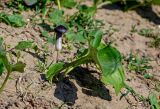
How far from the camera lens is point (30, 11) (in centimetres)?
326

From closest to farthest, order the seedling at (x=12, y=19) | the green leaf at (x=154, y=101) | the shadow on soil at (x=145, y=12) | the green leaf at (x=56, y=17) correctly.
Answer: the green leaf at (x=154, y=101), the seedling at (x=12, y=19), the green leaf at (x=56, y=17), the shadow on soil at (x=145, y=12)

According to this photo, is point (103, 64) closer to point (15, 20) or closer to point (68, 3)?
point (15, 20)

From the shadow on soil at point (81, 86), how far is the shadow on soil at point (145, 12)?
1.11 metres

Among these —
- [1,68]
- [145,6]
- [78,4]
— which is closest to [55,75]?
[1,68]

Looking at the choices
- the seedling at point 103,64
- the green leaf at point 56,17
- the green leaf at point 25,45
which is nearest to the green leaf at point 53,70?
the seedling at point 103,64

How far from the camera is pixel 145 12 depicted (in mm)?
3801

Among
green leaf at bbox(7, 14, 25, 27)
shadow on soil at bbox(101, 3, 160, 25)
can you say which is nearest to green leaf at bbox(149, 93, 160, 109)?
green leaf at bbox(7, 14, 25, 27)

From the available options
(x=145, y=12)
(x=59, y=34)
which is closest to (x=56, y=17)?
(x=59, y=34)

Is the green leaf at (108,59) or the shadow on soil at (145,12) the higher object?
the green leaf at (108,59)

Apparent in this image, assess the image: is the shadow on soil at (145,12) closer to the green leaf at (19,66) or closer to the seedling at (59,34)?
the seedling at (59,34)

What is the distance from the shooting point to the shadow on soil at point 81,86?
8.29 feet

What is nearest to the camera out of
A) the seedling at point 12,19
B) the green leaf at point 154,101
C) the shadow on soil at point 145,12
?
the green leaf at point 154,101

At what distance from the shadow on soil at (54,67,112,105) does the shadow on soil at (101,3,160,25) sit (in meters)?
1.11

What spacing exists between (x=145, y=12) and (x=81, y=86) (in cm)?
140
